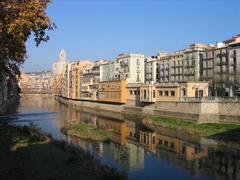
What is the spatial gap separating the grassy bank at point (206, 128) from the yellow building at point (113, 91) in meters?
24.4

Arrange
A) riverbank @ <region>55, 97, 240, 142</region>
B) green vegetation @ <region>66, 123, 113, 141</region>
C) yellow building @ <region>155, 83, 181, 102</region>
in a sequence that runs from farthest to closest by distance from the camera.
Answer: yellow building @ <region>155, 83, 181, 102</region>, riverbank @ <region>55, 97, 240, 142</region>, green vegetation @ <region>66, 123, 113, 141</region>

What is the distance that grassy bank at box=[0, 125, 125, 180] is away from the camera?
54.0 ft

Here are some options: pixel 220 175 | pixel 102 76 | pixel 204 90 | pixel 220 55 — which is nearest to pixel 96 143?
pixel 220 175

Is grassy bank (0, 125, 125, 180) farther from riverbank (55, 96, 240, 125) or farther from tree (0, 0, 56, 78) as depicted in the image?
riverbank (55, 96, 240, 125)

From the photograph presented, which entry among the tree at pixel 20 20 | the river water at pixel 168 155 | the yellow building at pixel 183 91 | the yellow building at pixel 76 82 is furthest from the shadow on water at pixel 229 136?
the yellow building at pixel 76 82

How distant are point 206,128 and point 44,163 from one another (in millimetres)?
27625

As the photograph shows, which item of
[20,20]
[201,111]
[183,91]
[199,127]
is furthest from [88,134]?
[20,20]

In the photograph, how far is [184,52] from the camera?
83.5 metres

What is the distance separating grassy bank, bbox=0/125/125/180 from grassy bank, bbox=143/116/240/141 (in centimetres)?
2016

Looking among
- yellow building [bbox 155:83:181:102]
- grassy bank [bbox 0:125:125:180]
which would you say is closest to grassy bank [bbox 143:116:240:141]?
yellow building [bbox 155:83:181:102]

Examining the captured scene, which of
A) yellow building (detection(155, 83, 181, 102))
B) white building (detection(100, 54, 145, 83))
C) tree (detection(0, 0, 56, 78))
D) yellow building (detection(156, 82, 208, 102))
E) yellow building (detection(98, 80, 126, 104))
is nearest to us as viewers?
tree (detection(0, 0, 56, 78))

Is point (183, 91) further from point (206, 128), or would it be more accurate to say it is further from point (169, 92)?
point (206, 128)

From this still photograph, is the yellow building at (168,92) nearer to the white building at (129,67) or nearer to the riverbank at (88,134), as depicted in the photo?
the riverbank at (88,134)

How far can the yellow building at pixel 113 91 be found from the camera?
75.1 meters
